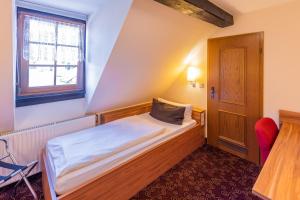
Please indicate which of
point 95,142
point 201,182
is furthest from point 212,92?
point 95,142

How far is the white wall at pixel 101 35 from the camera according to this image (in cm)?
192

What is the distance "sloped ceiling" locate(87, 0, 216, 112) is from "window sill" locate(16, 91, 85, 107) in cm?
25

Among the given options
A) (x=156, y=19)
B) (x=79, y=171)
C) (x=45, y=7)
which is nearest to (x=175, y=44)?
(x=156, y=19)

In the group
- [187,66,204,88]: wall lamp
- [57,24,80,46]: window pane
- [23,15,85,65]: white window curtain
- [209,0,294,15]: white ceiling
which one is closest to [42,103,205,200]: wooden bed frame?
[187,66,204,88]: wall lamp

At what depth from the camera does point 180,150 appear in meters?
2.71

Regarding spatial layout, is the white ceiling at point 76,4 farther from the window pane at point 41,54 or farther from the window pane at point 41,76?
the window pane at point 41,76

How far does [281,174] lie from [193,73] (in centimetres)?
225

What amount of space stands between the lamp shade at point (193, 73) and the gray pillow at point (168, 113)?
626 mm

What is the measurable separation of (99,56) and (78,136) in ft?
3.36

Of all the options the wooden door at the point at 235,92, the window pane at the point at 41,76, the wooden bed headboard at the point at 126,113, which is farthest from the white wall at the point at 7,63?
the wooden door at the point at 235,92

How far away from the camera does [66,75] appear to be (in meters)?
2.58

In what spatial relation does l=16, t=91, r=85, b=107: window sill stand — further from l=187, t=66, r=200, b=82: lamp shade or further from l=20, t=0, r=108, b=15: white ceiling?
l=187, t=66, r=200, b=82: lamp shade

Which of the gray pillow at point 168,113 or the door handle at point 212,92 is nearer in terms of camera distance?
the gray pillow at point 168,113

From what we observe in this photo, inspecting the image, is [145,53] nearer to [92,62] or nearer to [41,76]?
[92,62]
